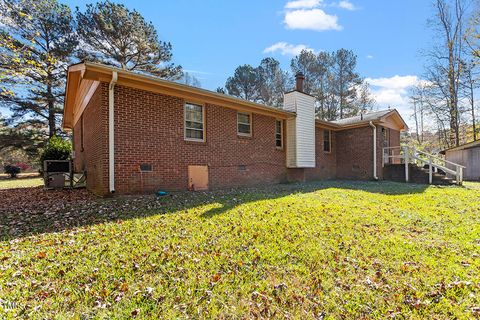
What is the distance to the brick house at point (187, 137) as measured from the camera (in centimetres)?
692

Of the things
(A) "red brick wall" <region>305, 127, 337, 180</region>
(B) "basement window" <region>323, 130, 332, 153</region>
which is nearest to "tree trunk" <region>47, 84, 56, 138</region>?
(A) "red brick wall" <region>305, 127, 337, 180</region>

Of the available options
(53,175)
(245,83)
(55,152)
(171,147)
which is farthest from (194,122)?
(245,83)

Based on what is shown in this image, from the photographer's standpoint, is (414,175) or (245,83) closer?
(414,175)

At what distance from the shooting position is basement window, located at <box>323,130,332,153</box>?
14755 mm

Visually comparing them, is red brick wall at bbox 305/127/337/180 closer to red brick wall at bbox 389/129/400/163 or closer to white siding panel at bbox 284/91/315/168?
white siding panel at bbox 284/91/315/168

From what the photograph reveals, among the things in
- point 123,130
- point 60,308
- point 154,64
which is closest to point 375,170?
point 123,130

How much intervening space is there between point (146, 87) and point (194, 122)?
199 cm

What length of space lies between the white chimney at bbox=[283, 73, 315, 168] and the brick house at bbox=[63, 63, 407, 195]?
1.9 inches

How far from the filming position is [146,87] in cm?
735

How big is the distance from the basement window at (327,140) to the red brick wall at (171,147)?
5.56 metres

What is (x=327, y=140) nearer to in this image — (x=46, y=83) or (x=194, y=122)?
(x=194, y=122)

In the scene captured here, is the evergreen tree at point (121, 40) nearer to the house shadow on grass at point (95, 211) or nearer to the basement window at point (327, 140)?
the basement window at point (327, 140)

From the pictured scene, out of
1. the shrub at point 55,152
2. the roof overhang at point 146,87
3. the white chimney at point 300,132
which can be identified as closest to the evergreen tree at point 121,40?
the roof overhang at point 146,87

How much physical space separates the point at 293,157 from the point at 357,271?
8850mm
